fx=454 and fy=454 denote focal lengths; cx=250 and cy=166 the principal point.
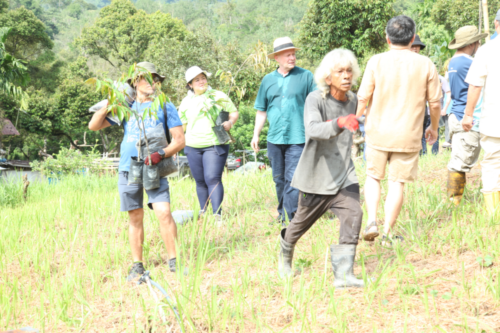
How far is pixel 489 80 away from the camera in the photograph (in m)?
3.66

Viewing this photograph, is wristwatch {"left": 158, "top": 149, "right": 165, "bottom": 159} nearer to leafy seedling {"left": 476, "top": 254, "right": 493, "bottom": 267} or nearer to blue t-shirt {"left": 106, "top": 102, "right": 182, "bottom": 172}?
blue t-shirt {"left": 106, "top": 102, "right": 182, "bottom": 172}

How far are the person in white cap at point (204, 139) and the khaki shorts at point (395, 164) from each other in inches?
77.6

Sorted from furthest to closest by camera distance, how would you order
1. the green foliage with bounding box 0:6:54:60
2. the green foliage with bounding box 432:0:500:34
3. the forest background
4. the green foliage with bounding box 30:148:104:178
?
1. the green foliage with bounding box 0:6:54:60
2. the green foliage with bounding box 432:0:500:34
3. the forest background
4. the green foliage with bounding box 30:148:104:178

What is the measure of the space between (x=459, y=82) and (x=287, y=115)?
66.1 inches

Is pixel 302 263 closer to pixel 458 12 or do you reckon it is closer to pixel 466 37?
pixel 466 37

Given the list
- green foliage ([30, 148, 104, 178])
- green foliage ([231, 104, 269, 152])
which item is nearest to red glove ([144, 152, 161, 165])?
green foliage ([30, 148, 104, 178])

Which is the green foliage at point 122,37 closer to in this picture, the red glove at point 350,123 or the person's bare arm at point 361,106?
the person's bare arm at point 361,106

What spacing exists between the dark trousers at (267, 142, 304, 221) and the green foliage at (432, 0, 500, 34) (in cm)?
2311

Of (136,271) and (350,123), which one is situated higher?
(350,123)

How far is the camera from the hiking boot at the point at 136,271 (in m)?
3.55

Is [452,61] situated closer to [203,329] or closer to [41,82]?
[203,329]

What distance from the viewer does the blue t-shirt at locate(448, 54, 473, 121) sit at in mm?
4328

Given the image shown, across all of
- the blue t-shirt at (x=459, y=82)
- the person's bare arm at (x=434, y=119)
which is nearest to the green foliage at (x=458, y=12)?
the blue t-shirt at (x=459, y=82)

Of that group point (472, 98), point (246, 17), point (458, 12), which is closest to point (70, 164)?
point (472, 98)
